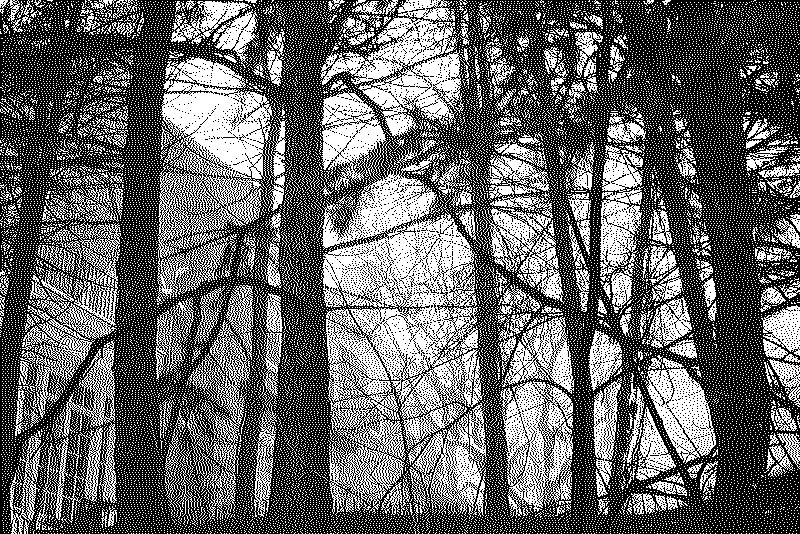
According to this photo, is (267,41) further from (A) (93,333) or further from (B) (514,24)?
(A) (93,333)

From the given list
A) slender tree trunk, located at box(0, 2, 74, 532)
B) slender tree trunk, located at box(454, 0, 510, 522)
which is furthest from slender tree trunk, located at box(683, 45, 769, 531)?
slender tree trunk, located at box(0, 2, 74, 532)

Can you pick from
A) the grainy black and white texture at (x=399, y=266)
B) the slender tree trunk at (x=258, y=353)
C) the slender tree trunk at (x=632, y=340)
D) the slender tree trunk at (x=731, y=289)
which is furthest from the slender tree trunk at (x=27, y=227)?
the slender tree trunk at (x=731, y=289)

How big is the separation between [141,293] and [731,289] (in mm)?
924

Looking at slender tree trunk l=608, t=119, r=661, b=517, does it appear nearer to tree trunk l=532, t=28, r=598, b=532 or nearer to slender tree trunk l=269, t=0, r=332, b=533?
tree trunk l=532, t=28, r=598, b=532

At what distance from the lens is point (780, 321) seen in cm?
127

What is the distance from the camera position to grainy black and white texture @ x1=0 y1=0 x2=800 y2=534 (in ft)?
3.94

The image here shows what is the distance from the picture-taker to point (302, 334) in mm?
1216

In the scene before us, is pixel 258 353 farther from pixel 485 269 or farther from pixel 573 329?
pixel 573 329

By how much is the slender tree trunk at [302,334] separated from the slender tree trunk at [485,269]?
24 cm

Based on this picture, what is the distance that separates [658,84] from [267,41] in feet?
2.13

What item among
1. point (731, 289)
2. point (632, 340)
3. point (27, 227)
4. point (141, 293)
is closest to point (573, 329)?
point (632, 340)

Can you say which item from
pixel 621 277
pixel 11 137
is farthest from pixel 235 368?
pixel 621 277

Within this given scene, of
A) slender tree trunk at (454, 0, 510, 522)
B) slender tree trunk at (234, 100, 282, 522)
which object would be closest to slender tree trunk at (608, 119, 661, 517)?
slender tree trunk at (454, 0, 510, 522)

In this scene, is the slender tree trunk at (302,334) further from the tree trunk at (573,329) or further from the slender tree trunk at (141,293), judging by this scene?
the tree trunk at (573,329)
